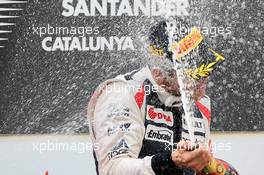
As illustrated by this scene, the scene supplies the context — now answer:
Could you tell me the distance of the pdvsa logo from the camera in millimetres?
2402

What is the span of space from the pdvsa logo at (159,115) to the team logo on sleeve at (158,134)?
0.03m

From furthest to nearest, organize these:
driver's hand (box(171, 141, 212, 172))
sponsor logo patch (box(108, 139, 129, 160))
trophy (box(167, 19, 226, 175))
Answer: trophy (box(167, 19, 226, 175)) → sponsor logo patch (box(108, 139, 129, 160)) → driver's hand (box(171, 141, 212, 172))

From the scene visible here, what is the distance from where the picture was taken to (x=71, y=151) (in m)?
2.87

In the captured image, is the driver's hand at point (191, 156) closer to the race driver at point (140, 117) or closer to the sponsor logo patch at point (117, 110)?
the race driver at point (140, 117)

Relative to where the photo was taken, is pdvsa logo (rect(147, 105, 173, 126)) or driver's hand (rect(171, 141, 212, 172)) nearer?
driver's hand (rect(171, 141, 212, 172))

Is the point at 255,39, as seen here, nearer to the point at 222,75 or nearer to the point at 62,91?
the point at 222,75

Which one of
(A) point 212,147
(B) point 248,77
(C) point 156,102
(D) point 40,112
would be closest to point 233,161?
(A) point 212,147

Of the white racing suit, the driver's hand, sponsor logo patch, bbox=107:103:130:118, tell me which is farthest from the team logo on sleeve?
the driver's hand

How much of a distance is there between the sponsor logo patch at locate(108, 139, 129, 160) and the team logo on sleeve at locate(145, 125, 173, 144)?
15cm

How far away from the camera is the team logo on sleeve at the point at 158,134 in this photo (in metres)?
2.40

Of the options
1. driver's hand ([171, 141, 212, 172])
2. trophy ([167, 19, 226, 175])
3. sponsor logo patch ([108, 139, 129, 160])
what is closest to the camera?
driver's hand ([171, 141, 212, 172])

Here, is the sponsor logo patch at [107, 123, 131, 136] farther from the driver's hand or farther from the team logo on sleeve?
the driver's hand

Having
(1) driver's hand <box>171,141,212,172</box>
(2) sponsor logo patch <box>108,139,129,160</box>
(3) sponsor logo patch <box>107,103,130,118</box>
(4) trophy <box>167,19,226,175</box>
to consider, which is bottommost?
(2) sponsor logo patch <box>108,139,129,160</box>

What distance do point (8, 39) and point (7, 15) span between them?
105mm
